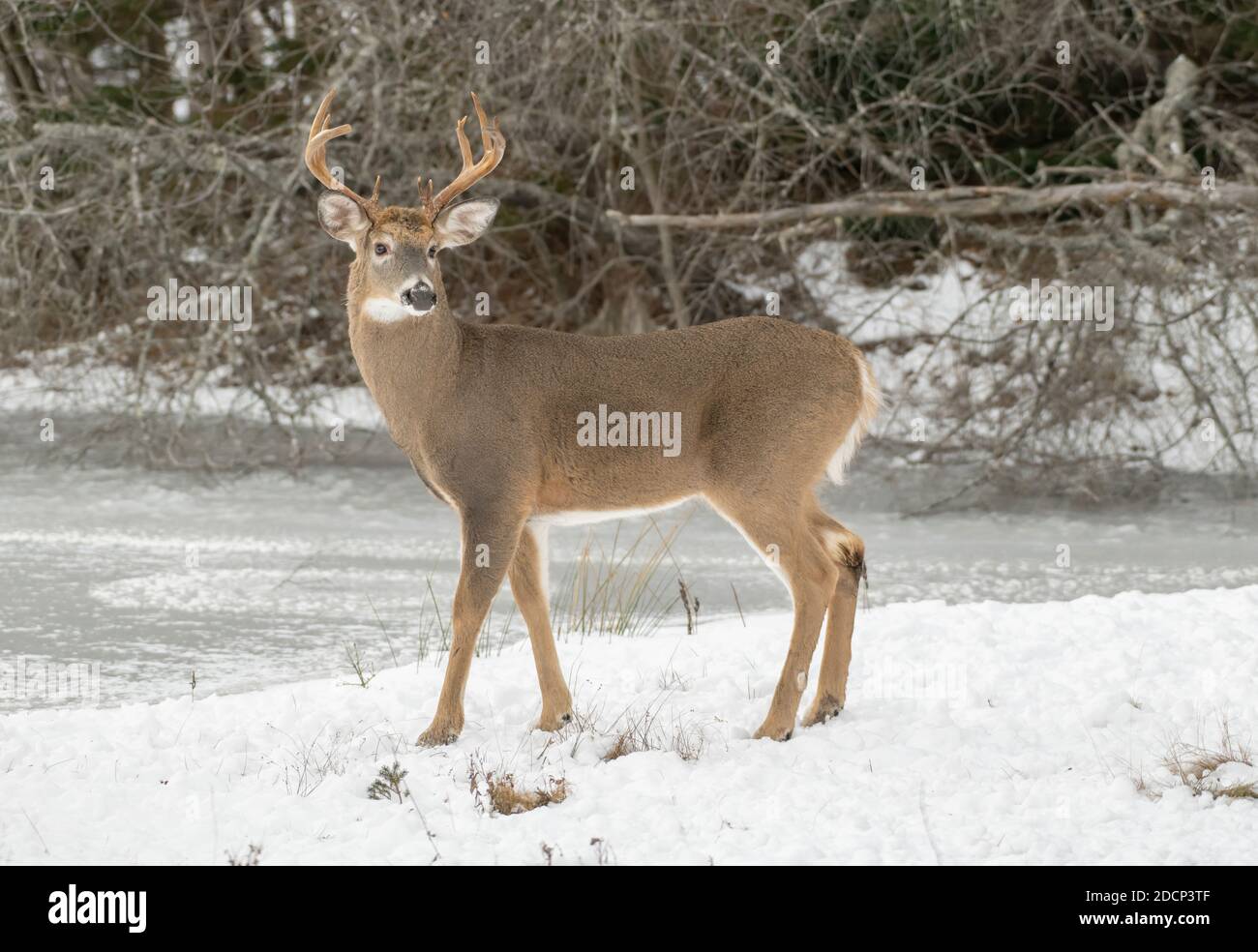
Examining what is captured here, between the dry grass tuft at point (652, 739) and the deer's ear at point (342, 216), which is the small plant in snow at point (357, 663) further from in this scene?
the deer's ear at point (342, 216)

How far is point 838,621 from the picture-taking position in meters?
5.59

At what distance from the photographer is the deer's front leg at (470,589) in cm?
520

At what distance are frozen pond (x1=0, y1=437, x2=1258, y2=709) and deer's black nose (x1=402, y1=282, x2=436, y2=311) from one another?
1.96 meters

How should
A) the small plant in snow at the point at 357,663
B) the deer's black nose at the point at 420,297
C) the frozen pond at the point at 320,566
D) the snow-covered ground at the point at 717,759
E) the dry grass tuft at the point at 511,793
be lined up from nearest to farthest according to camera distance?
the snow-covered ground at the point at 717,759
the dry grass tuft at the point at 511,793
the deer's black nose at the point at 420,297
the small plant in snow at the point at 357,663
the frozen pond at the point at 320,566

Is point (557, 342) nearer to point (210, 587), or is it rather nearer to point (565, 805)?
point (565, 805)

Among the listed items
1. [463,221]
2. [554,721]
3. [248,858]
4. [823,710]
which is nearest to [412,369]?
[463,221]

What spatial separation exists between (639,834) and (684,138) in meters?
9.35

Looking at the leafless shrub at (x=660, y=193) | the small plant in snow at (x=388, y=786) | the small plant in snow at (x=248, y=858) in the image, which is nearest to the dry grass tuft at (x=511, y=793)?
the small plant in snow at (x=388, y=786)

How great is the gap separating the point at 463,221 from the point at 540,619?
4.59 feet

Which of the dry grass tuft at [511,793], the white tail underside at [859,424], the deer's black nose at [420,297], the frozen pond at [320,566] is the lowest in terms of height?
the frozen pond at [320,566]

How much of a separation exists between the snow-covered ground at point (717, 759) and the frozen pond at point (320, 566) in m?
0.71

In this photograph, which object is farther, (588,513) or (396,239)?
(588,513)

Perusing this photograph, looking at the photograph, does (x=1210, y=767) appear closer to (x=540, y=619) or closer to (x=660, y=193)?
(x=540, y=619)

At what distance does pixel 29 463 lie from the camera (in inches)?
476
